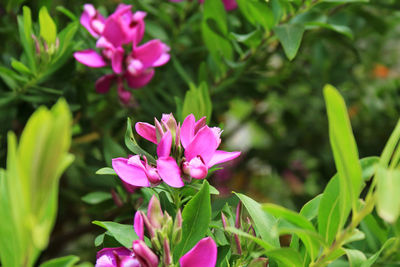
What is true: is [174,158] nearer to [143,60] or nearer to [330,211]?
[330,211]

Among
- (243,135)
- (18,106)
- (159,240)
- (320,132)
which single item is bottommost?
(243,135)

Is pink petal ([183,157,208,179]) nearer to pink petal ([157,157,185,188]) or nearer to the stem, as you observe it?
pink petal ([157,157,185,188])

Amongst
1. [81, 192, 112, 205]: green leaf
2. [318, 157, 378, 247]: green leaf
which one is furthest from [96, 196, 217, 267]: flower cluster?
[81, 192, 112, 205]: green leaf

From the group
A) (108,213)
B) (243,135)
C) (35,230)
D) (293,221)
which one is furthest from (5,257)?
(243,135)

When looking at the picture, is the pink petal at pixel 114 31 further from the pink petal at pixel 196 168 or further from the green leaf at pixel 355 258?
the green leaf at pixel 355 258

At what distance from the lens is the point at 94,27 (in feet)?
2.26

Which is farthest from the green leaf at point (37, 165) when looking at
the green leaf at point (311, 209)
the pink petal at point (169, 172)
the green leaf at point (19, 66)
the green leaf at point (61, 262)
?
the green leaf at point (19, 66)

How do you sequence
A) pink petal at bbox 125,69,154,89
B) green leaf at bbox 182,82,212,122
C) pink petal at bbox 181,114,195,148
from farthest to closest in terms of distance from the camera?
pink petal at bbox 125,69,154,89 → green leaf at bbox 182,82,212,122 → pink petal at bbox 181,114,195,148

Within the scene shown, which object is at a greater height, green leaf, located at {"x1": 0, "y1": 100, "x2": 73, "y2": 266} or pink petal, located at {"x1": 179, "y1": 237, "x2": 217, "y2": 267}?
green leaf, located at {"x1": 0, "y1": 100, "x2": 73, "y2": 266}

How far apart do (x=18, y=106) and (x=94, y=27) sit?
20 centimetres

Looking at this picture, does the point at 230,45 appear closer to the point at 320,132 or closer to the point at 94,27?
the point at 94,27

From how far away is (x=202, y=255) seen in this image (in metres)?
0.40

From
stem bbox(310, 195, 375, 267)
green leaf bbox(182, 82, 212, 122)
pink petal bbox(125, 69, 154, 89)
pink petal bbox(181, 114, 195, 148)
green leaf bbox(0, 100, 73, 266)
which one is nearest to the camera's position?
green leaf bbox(0, 100, 73, 266)

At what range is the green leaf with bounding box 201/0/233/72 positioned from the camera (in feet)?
2.38
